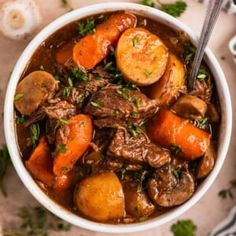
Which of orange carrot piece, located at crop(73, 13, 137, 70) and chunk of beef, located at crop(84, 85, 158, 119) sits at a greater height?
orange carrot piece, located at crop(73, 13, 137, 70)

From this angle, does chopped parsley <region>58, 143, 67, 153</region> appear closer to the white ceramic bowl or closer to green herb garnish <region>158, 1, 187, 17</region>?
the white ceramic bowl

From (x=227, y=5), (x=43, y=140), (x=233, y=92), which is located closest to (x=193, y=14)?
(x=227, y=5)

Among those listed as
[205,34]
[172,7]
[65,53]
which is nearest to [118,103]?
[65,53]

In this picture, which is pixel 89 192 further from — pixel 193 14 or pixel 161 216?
pixel 193 14

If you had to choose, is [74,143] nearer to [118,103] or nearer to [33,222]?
[118,103]

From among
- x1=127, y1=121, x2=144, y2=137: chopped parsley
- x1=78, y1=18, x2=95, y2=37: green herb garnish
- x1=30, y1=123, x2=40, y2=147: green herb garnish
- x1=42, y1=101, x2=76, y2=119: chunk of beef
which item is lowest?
x1=30, y1=123, x2=40, y2=147: green herb garnish

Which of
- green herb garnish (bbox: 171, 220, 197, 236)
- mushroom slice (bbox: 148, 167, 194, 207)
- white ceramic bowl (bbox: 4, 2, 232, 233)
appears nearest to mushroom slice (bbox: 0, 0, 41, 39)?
white ceramic bowl (bbox: 4, 2, 232, 233)

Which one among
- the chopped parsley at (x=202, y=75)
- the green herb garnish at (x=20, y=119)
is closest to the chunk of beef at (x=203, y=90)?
the chopped parsley at (x=202, y=75)
